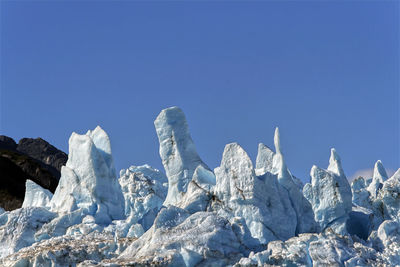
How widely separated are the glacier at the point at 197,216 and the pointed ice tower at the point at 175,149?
5 cm

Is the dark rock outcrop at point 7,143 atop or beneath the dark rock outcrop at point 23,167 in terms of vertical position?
atop

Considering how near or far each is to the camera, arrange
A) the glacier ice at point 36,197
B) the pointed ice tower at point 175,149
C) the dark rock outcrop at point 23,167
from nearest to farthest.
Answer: the pointed ice tower at point 175,149 < the glacier ice at point 36,197 < the dark rock outcrop at point 23,167

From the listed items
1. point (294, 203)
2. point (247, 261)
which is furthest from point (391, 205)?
point (247, 261)

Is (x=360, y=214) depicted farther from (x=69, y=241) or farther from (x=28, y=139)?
(x=28, y=139)

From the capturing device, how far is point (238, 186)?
36625 millimetres

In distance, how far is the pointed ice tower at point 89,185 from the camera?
41.9 metres

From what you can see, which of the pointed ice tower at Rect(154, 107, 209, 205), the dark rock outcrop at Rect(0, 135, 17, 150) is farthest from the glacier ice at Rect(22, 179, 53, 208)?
the dark rock outcrop at Rect(0, 135, 17, 150)

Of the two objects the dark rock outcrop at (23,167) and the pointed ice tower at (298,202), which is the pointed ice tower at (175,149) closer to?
the pointed ice tower at (298,202)

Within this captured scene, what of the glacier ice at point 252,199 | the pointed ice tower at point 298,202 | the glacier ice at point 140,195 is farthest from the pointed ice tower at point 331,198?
the glacier ice at point 140,195

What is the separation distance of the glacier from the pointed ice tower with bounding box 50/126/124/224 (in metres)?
0.06

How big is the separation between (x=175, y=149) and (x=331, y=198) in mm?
8234

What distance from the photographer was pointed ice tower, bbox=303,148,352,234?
130 ft

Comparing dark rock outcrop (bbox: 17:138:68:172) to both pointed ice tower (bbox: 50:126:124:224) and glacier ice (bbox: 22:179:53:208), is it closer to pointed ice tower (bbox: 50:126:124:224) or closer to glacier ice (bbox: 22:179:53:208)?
glacier ice (bbox: 22:179:53:208)

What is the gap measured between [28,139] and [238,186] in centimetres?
7641
